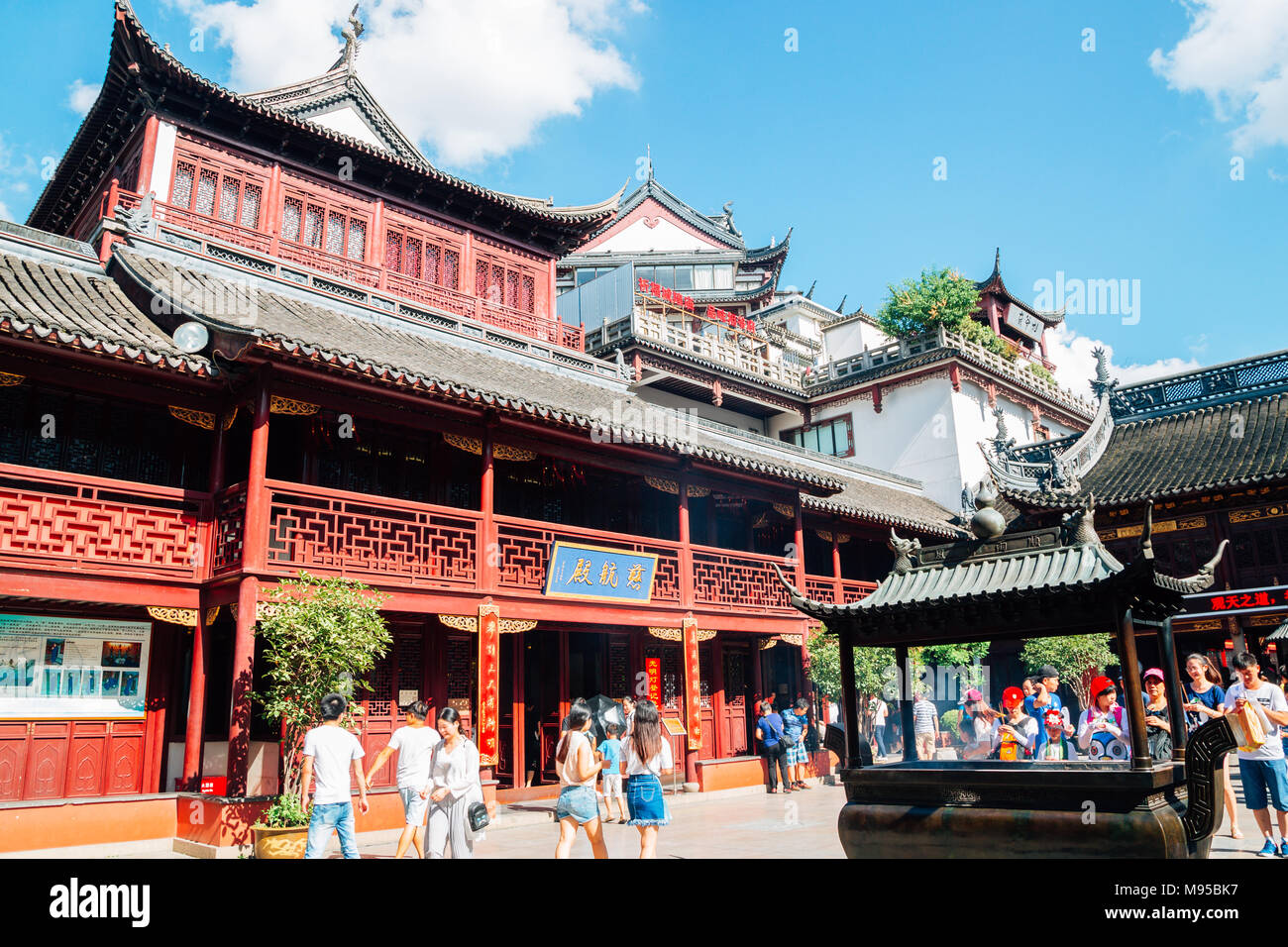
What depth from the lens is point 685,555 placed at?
14219mm

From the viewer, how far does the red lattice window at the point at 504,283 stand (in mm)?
17469

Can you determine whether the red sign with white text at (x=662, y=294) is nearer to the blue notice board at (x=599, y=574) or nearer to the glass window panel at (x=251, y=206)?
the glass window panel at (x=251, y=206)

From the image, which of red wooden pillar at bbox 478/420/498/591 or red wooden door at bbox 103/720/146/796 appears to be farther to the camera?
red wooden pillar at bbox 478/420/498/591

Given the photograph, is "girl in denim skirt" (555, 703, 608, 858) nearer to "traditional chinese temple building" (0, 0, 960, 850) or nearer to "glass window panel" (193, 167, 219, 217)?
"traditional chinese temple building" (0, 0, 960, 850)

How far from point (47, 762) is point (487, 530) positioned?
17.1 feet

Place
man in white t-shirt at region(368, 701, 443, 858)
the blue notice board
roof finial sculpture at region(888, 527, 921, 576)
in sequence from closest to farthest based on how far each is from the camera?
man in white t-shirt at region(368, 701, 443, 858), roof finial sculpture at region(888, 527, 921, 576), the blue notice board

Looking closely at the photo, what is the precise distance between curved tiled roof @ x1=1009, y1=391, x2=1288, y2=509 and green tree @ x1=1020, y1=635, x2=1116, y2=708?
131 inches

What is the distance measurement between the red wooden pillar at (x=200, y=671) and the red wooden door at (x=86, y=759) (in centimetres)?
82

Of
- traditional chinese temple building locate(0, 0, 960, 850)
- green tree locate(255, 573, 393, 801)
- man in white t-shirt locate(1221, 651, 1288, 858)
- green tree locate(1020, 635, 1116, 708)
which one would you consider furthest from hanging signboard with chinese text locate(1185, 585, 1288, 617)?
green tree locate(255, 573, 393, 801)

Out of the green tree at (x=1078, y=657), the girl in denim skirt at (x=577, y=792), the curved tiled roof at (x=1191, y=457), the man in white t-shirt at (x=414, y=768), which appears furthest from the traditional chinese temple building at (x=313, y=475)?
the curved tiled roof at (x=1191, y=457)

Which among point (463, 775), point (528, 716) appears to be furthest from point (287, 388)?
point (528, 716)

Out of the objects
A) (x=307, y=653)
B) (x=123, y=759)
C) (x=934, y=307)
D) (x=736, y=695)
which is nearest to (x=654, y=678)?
(x=736, y=695)

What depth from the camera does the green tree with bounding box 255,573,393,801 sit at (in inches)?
346
